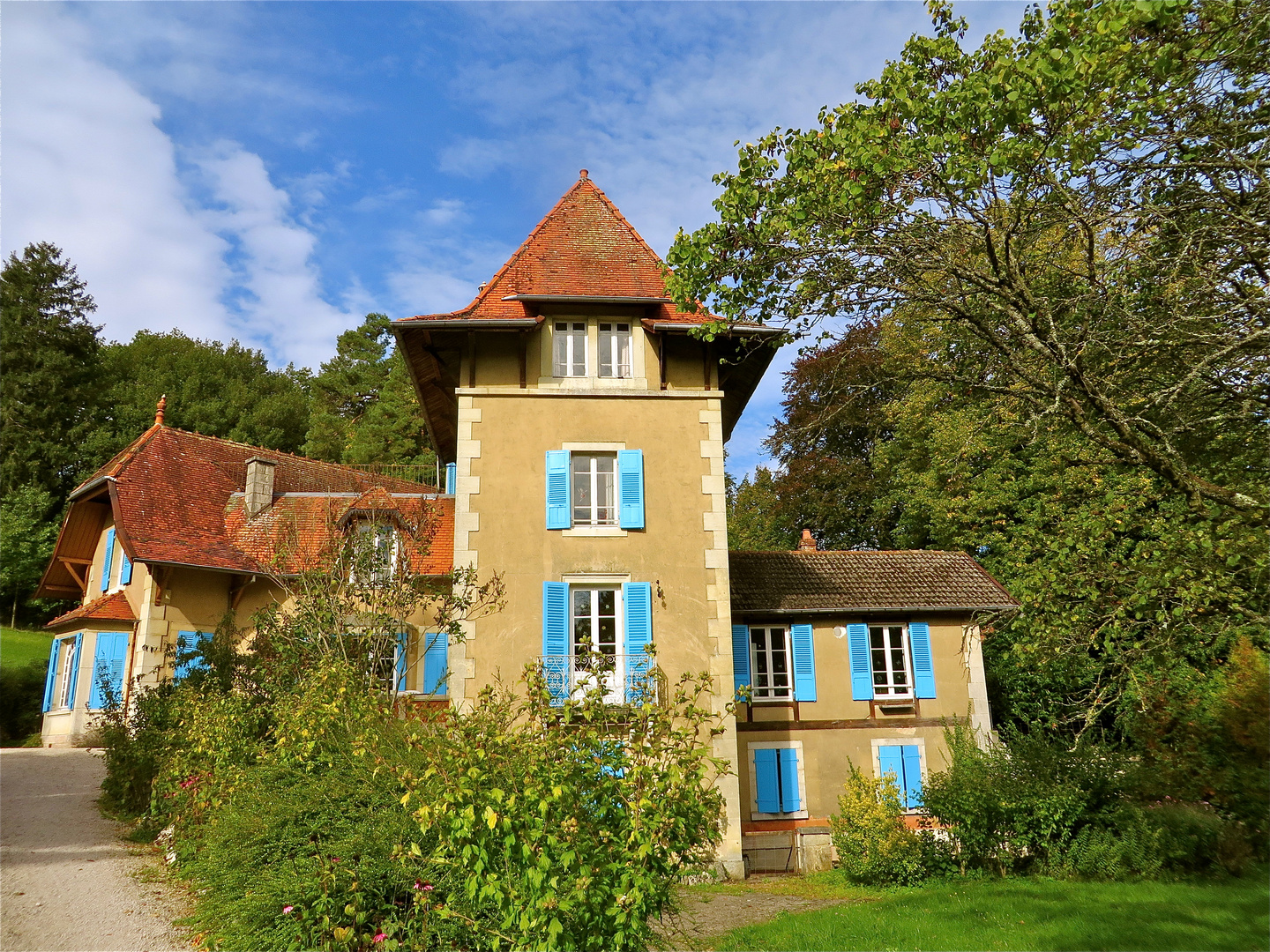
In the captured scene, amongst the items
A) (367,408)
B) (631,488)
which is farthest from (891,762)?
(367,408)

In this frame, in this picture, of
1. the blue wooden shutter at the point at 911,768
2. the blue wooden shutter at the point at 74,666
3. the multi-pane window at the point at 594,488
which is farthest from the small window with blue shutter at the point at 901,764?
the blue wooden shutter at the point at 74,666

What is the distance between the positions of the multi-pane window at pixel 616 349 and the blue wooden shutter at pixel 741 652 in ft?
16.8

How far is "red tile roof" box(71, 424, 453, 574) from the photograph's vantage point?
59.4ft

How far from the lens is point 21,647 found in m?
25.4

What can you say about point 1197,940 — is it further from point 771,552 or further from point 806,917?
point 771,552

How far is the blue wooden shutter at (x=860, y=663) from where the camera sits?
51.3 feet

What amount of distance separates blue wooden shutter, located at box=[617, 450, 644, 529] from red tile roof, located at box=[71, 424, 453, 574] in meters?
4.34

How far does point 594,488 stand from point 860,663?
6.27 m

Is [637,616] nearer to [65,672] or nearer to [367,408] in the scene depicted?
[65,672]

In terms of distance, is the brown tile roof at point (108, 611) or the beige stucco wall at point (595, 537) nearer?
the beige stucco wall at point (595, 537)

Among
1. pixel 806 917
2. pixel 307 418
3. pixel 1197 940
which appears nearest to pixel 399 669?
pixel 806 917

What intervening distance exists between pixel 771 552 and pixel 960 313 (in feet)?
38.9

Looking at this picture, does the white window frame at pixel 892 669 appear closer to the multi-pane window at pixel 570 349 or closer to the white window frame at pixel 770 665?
the white window frame at pixel 770 665

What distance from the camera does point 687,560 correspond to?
13023 millimetres
